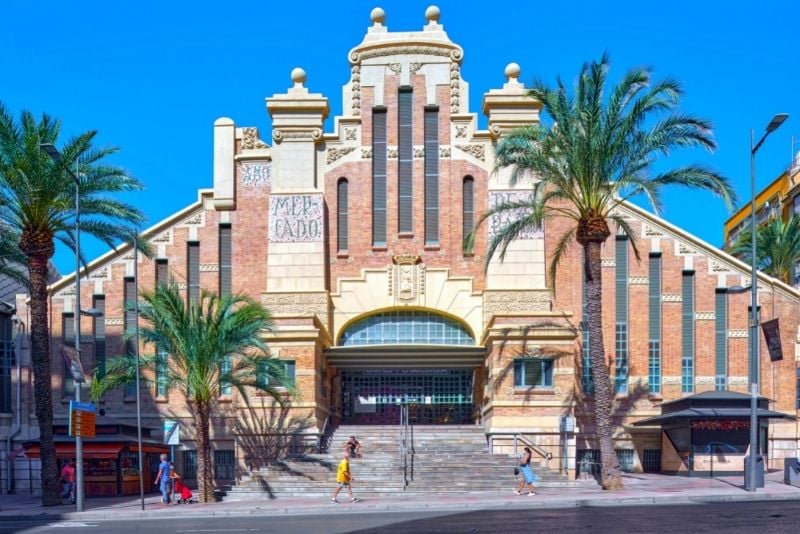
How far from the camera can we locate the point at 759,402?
1502 inches

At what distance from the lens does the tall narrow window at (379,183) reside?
41188 mm

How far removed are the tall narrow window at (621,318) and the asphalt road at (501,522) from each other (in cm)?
1386

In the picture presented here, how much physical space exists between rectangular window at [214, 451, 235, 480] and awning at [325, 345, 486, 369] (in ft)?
18.3

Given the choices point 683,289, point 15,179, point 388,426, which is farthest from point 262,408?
point 683,289

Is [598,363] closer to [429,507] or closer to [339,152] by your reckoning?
[429,507]

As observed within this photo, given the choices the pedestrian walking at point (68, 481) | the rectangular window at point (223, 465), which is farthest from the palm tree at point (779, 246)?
the pedestrian walking at point (68, 481)

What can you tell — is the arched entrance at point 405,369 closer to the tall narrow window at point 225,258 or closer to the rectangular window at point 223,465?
the rectangular window at point 223,465

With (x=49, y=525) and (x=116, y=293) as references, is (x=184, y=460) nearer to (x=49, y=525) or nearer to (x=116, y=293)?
(x=116, y=293)

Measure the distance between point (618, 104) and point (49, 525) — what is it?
20.5 metres

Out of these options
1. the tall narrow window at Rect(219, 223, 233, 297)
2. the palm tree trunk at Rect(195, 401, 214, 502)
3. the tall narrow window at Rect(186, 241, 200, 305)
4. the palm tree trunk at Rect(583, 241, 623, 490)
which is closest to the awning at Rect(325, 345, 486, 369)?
the tall narrow window at Rect(219, 223, 233, 297)

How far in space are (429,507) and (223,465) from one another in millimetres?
14905

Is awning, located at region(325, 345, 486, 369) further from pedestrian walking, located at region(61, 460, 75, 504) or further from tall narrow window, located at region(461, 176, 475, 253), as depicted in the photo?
pedestrian walking, located at region(61, 460, 75, 504)

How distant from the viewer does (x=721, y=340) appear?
40719 mm

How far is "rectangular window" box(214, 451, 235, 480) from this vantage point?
40250mm
